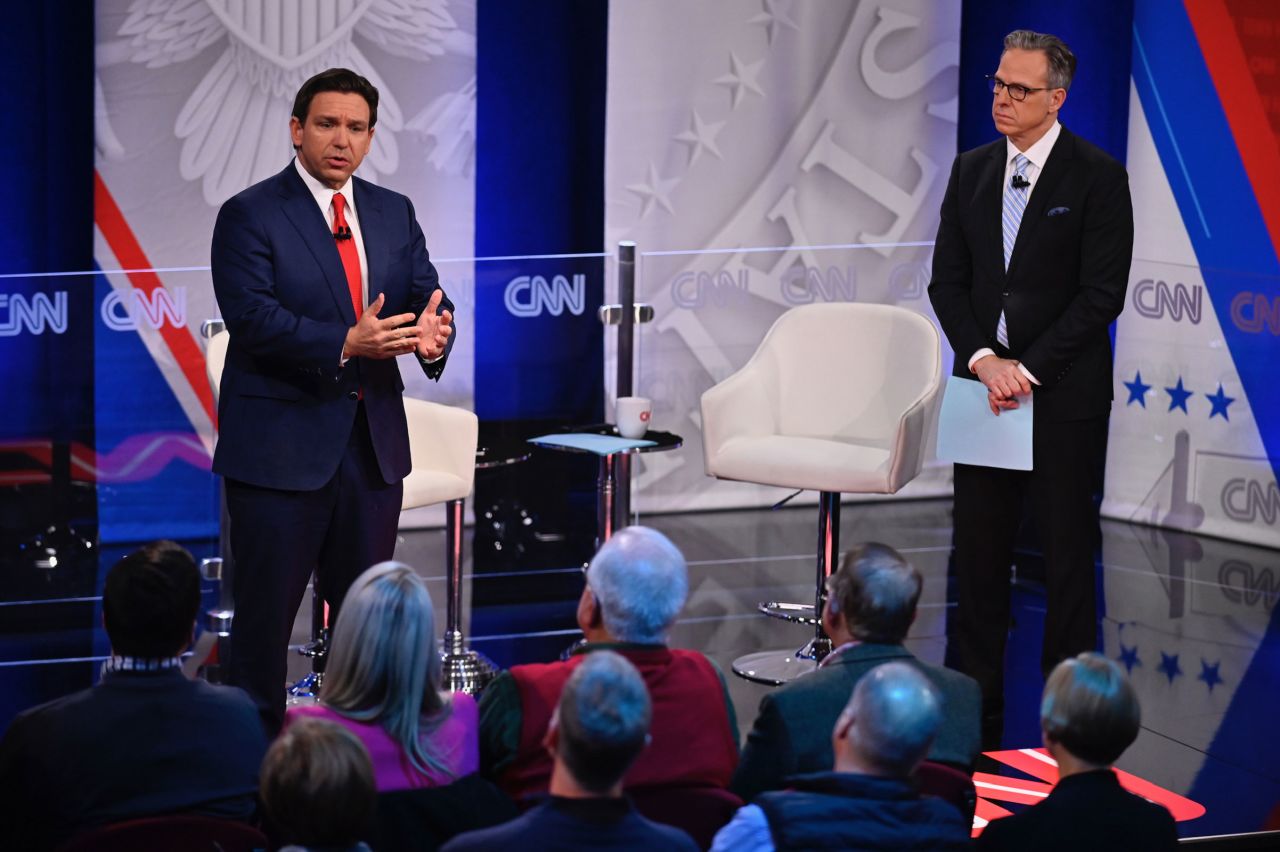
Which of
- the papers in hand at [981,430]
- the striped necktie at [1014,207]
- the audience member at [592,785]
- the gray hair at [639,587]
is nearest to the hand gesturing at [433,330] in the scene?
the gray hair at [639,587]

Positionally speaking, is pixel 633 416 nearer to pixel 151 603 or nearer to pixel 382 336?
pixel 382 336

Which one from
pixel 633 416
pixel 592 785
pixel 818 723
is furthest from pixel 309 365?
pixel 592 785

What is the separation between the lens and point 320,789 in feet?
7.56

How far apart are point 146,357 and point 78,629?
895 mm

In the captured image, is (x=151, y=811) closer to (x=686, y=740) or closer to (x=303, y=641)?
(x=686, y=740)

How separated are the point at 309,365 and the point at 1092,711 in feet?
6.48

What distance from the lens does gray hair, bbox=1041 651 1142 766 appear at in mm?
2730

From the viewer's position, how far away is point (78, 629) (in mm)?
5555

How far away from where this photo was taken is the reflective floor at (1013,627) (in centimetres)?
456

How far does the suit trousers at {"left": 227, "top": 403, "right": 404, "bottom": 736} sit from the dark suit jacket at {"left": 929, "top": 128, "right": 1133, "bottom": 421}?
1.77 m

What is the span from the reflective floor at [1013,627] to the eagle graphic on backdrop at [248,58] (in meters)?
1.67

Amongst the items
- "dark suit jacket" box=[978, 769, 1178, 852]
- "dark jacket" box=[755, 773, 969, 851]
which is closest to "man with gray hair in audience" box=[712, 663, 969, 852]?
"dark jacket" box=[755, 773, 969, 851]

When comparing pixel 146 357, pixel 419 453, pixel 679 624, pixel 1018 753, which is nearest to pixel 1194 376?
pixel 679 624

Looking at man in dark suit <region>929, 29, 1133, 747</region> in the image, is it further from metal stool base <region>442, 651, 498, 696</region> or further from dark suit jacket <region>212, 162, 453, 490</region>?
dark suit jacket <region>212, 162, 453, 490</region>
